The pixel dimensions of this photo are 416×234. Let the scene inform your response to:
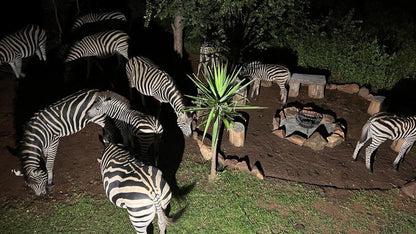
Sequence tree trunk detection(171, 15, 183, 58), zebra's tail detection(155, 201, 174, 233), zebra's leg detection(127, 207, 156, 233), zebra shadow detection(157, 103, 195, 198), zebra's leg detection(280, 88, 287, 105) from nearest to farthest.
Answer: zebra's leg detection(127, 207, 156, 233) → zebra's tail detection(155, 201, 174, 233) → zebra shadow detection(157, 103, 195, 198) → zebra's leg detection(280, 88, 287, 105) → tree trunk detection(171, 15, 183, 58)

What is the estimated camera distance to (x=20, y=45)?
9344mm

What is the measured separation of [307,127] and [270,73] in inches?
84.0

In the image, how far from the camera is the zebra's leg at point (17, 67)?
372 inches

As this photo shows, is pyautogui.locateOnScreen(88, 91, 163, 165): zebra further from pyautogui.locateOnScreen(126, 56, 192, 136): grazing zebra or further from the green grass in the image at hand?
the green grass

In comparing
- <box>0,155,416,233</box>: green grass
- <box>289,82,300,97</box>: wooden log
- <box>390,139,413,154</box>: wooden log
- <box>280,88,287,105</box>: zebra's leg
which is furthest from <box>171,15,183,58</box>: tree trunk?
<box>390,139,413,154</box>: wooden log

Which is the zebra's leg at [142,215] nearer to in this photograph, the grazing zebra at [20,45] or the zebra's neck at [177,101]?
the zebra's neck at [177,101]

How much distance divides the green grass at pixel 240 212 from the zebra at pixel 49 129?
2.24 ft

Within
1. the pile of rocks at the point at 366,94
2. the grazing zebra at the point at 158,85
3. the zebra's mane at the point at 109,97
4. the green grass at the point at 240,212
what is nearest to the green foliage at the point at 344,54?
the pile of rocks at the point at 366,94

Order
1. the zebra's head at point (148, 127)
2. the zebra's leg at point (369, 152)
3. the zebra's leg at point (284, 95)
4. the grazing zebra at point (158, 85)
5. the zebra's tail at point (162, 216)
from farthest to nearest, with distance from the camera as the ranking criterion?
the zebra's leg at point (284, 95), the grazing zebra at point (158, 85), the zebra's leg at point (369, 152), the zebra's head at point (148, 127), the zebra's tail at point (162, 216)

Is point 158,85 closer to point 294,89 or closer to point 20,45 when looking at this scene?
point 294,89

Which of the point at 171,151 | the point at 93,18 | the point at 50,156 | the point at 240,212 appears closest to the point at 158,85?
the point at 171,151

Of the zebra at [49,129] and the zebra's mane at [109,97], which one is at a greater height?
the zebra's mane at [109,97]

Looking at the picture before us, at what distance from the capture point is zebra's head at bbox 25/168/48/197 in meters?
5.74

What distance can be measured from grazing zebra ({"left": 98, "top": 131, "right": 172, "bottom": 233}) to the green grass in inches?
44.0
